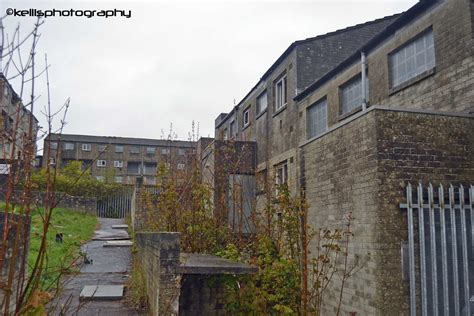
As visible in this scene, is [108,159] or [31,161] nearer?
[31,161]

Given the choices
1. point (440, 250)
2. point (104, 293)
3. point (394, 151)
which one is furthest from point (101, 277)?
point (440, 250)

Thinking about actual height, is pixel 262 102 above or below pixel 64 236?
above

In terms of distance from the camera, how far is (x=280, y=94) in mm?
16797

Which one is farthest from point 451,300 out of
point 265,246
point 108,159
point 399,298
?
point 108,159

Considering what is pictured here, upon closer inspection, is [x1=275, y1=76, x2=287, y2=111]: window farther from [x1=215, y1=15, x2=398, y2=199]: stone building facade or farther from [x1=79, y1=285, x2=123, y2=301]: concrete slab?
[x1=79, y1=285, x2=123, y2=301]: concrete slab

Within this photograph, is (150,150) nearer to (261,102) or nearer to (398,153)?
(261,102)

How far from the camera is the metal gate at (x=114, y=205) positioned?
31.4 m

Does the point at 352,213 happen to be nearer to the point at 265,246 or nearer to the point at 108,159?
the point at 265,246

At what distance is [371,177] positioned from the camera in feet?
20.7

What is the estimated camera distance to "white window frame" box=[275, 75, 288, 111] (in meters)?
16.3

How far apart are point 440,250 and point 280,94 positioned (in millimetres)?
11429

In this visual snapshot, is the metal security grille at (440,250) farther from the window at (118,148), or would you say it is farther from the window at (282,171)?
the window at (118,148)

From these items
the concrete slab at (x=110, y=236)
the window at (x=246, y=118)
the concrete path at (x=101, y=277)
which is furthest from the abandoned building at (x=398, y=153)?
the window at (x=246, y=118)

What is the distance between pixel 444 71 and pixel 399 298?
14.5 ft
